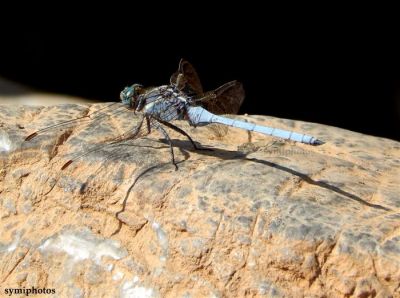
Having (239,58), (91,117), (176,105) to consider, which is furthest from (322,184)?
(239,58)

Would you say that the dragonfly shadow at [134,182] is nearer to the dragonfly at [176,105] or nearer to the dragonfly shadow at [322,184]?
the dragonfly at [176,105]

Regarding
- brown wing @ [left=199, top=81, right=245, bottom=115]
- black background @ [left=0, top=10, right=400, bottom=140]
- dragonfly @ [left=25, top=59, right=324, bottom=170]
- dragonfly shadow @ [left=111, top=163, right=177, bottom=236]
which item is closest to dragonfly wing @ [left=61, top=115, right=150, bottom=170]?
dragonfly @ [left=25, top=59, right=324, bottom=170]

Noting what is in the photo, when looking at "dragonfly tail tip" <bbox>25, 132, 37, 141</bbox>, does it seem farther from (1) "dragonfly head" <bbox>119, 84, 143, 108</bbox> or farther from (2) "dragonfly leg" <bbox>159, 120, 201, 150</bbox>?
(2) "dragonfly leg" <bbox>159, 120, 201, 150</bbox>

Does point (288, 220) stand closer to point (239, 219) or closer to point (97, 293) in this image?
point (239, 219)

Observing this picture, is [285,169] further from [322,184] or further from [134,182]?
[134,182]

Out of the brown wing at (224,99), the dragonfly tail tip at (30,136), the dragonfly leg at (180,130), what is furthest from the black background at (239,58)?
the dragonfly tail tip at (30,136)

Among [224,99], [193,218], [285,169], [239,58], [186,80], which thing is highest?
[186,80]

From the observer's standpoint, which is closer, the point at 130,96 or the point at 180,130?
the point at 180,130

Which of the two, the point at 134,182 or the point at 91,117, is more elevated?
the point at 91,117
